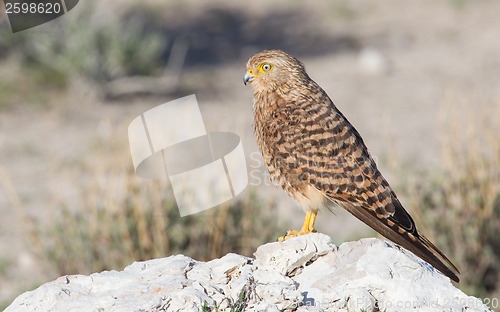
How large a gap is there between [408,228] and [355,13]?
35.4 ft

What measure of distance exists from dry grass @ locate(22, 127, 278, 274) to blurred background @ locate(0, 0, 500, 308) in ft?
0.05

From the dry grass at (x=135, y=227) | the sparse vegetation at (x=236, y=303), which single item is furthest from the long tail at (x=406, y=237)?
the dry grass at (x=135, y=227)

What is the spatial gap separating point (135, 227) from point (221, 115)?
3.98 m

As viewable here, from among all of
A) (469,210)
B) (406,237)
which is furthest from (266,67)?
(469,210)

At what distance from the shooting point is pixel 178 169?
6.40 metres

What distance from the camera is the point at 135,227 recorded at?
5.70 meters

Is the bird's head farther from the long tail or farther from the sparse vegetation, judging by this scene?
the sparse vegetation

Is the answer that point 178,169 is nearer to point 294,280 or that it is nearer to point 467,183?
point 467,183

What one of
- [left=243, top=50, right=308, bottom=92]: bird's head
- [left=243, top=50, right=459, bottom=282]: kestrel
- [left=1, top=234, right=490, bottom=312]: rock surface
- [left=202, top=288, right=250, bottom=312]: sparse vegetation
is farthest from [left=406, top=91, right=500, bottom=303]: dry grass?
[left=202, top=288, right=250, bottom=312]: sparse vegetation

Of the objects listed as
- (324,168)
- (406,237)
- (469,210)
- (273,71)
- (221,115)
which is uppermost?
(273,71)

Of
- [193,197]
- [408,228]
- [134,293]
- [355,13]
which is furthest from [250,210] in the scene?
[355,13]

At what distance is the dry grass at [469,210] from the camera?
5.78m

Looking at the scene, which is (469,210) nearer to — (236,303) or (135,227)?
(135,227)

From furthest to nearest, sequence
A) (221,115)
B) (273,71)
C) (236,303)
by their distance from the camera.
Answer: (221,115) < (273,71) < (236,303)
